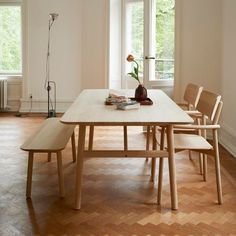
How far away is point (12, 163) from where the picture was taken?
13.3 feet

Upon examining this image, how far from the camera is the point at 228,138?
15.7 feet

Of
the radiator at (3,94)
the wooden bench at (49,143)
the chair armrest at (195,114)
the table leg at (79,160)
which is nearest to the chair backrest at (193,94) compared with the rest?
the chair armrest at (195,114)

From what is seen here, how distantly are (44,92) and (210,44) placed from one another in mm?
3473

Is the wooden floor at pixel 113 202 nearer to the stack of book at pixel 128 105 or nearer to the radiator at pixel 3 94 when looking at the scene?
the stack of book at pixel 128 105

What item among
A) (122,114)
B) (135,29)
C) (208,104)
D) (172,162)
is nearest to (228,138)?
(208,104)

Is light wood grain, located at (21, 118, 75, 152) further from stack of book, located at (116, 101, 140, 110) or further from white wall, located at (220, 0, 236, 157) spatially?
white wall, located at (220, 0, 236, 157)

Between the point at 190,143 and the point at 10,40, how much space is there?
559 cm

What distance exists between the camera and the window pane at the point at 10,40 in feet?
25.1

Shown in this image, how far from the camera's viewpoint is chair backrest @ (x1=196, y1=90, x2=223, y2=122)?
304cm

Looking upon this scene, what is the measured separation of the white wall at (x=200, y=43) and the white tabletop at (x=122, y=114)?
6.95ft

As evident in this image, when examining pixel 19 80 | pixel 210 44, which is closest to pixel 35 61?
pixel 19 80

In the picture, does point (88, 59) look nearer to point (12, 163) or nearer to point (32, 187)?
point (12, 163)

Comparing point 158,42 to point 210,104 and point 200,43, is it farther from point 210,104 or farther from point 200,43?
point 210,104

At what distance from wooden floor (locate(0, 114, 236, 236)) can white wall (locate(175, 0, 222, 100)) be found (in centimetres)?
144
